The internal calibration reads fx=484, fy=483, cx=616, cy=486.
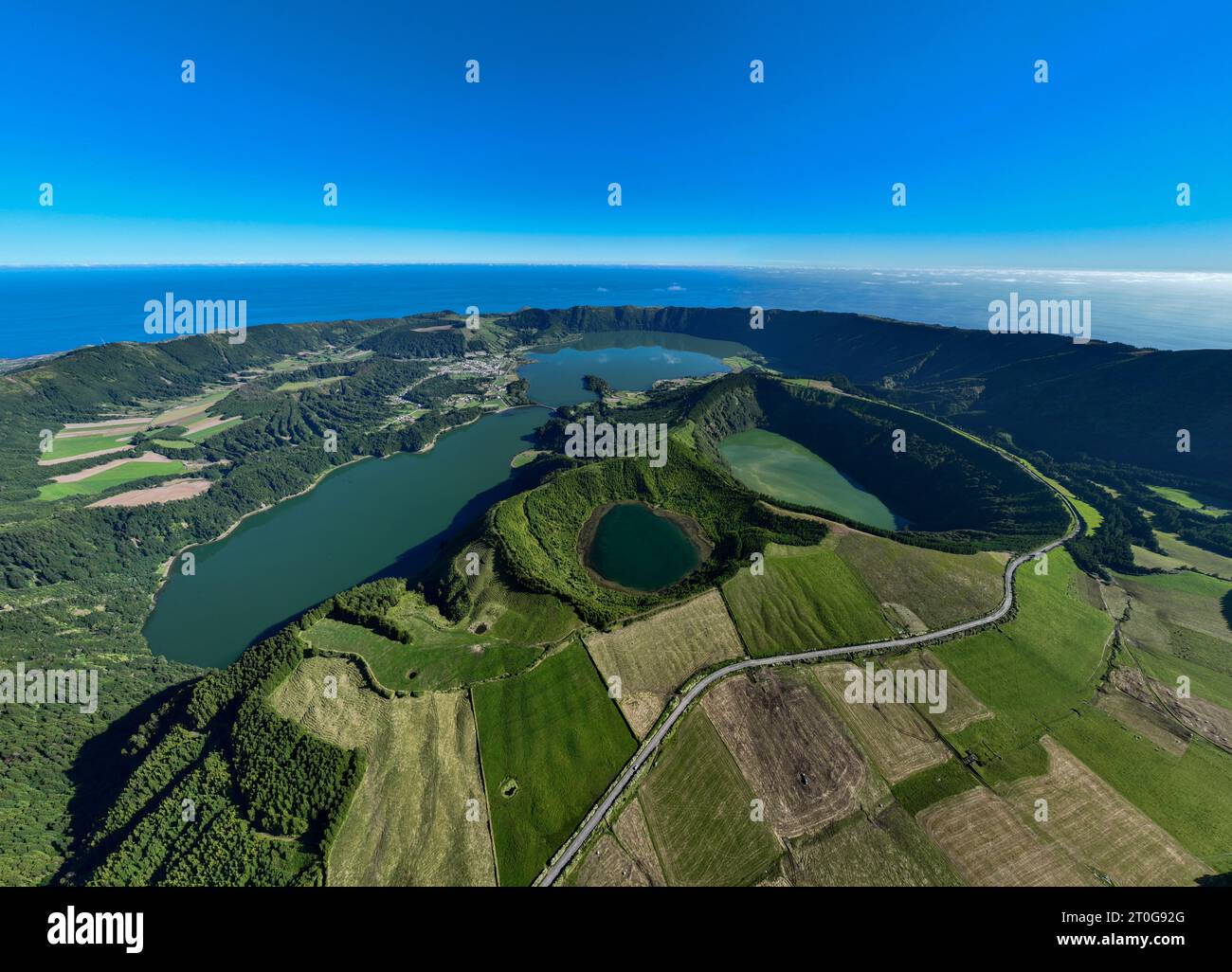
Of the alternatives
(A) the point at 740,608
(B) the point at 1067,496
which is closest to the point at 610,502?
(A) the point at 740,608

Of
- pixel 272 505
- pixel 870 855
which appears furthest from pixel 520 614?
pixel 272 505

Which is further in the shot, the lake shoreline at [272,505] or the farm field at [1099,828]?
the lake shoreline at [272,505]

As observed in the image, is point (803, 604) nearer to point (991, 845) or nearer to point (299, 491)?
point (991, 845)

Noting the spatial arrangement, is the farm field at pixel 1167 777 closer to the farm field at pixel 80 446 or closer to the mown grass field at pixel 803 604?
the mown grass field at pixel 803 604

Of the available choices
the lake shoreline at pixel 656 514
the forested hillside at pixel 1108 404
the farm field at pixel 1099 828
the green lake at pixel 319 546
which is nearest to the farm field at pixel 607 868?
the lake shoreline at pixel 656 514

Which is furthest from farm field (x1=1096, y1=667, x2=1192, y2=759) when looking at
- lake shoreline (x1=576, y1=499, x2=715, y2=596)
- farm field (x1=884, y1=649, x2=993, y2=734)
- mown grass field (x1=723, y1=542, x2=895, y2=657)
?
lake shoreline (x1=576, y1=499, x2=715, y2=596)

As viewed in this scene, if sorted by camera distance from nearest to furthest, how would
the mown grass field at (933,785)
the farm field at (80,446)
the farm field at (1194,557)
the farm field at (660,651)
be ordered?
the mown grass field at (933,785), the farm field at (660,651), the farm field at (1194,557), the farm field at (80,446)
